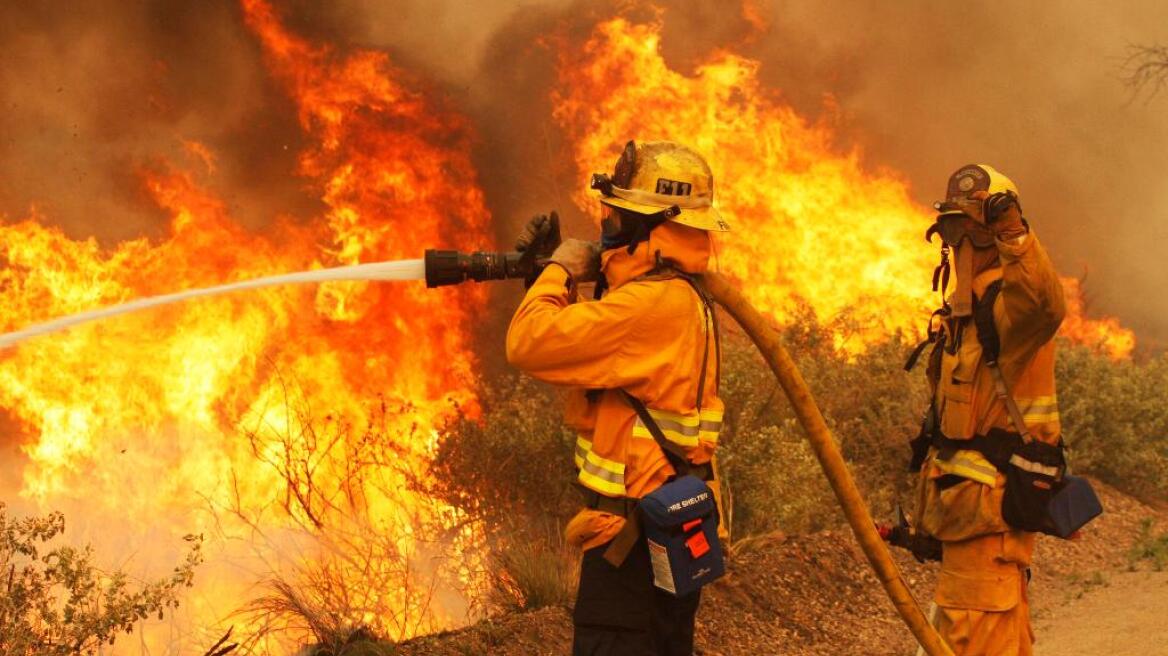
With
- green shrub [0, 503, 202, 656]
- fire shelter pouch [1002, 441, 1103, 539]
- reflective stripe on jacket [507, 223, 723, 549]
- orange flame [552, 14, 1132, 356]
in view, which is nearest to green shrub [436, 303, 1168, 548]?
orange flame [552, 14, 1132, 356]

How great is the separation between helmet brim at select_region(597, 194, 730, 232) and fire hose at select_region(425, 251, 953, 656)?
214mm

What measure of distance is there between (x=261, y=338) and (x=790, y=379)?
6.17 m

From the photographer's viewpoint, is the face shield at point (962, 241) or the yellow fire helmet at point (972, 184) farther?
the face shield at point (962, 241)

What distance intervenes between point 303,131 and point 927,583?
690 centimetres

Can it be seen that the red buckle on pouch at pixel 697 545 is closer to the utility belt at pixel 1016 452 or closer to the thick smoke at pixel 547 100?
the utility belt at pixel 1016 452

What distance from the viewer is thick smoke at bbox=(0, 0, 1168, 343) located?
970cm

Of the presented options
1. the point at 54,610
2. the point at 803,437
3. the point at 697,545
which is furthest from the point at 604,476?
the point at 803,437

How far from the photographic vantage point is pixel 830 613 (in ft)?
21.1

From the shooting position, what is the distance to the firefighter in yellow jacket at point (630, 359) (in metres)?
3.15

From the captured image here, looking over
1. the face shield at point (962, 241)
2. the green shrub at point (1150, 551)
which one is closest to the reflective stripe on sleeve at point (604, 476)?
the face shield at point (962, 241)

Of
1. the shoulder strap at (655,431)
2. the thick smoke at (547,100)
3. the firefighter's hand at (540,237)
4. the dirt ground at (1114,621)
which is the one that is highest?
the thick smoke at (547,100)

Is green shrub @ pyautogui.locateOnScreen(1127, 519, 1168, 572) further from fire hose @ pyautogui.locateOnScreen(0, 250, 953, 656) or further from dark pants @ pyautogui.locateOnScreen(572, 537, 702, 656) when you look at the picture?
dark pants @ pyautogui.locateOnScreen(572, 537, 702, 656)

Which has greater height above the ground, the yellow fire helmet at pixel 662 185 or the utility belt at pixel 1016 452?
the yellow fire helmet at pixel 662 185

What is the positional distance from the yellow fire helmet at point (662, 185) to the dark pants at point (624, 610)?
986 millimetres
